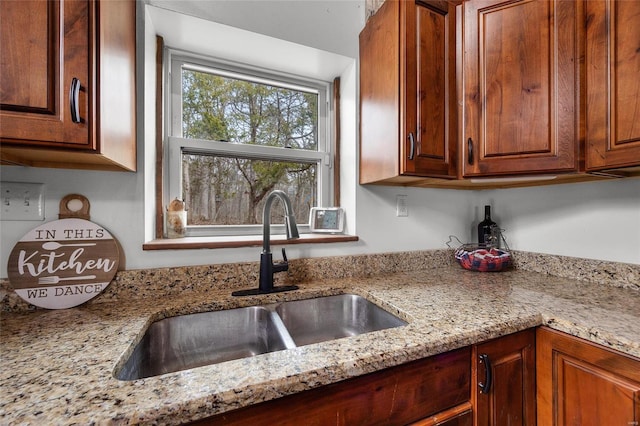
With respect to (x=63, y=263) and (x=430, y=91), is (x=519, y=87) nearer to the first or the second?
(x=430, y=91)

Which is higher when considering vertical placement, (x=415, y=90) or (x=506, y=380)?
(x=415, y=90)

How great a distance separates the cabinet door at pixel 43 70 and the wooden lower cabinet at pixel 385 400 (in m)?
0.74

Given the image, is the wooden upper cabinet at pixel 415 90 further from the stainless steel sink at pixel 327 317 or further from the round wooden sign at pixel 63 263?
the round wooden sign at pixel 63 263

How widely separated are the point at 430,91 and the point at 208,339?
127cm

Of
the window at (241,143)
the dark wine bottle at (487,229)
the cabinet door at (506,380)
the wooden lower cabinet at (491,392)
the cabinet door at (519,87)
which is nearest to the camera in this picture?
the wooden lower cabinet at (491,392)

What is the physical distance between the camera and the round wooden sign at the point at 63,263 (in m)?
0.86

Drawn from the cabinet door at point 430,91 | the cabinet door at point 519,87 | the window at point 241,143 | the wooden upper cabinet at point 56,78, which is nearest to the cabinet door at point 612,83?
the cabinet door at point 519,87

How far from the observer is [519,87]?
107 cm

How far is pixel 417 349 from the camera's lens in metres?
0.65

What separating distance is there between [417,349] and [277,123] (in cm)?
124

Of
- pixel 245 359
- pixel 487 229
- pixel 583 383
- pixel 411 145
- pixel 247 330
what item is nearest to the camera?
pixel 245 359

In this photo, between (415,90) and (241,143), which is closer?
(415,90)

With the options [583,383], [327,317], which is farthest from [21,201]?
[583,383]

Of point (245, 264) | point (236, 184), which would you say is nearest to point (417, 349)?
point (245, 264)
